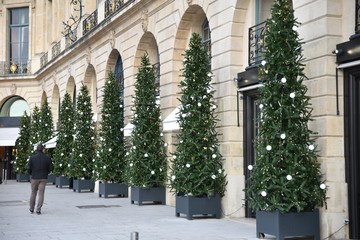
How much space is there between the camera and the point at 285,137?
32.4 feet

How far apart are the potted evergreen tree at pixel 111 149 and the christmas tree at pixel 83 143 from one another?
264cm

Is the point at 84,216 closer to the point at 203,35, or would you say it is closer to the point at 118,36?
the point at 203,35

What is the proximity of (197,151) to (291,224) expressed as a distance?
165 inches

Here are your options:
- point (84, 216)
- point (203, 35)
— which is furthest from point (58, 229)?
point (203, 35)

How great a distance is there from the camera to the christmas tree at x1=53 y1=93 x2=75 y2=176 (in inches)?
1018

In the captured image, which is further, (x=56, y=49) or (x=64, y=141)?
(x=56, y=49)

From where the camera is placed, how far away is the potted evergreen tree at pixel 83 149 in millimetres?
22922

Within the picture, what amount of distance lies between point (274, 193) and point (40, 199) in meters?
7.17

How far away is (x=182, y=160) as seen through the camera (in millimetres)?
13430

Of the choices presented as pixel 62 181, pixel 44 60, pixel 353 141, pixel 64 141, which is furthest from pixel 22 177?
pixel 353 141

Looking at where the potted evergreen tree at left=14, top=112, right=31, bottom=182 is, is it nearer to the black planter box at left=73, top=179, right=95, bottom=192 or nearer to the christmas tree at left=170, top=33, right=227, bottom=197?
the black planter box at left=73, top=179, right=95, bottom=192

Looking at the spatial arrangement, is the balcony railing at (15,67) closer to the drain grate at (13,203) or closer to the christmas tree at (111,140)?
the christmas tree at (111,140)

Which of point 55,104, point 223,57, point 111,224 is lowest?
point 111,224

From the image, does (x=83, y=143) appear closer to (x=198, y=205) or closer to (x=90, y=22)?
(x=90, y=22)
